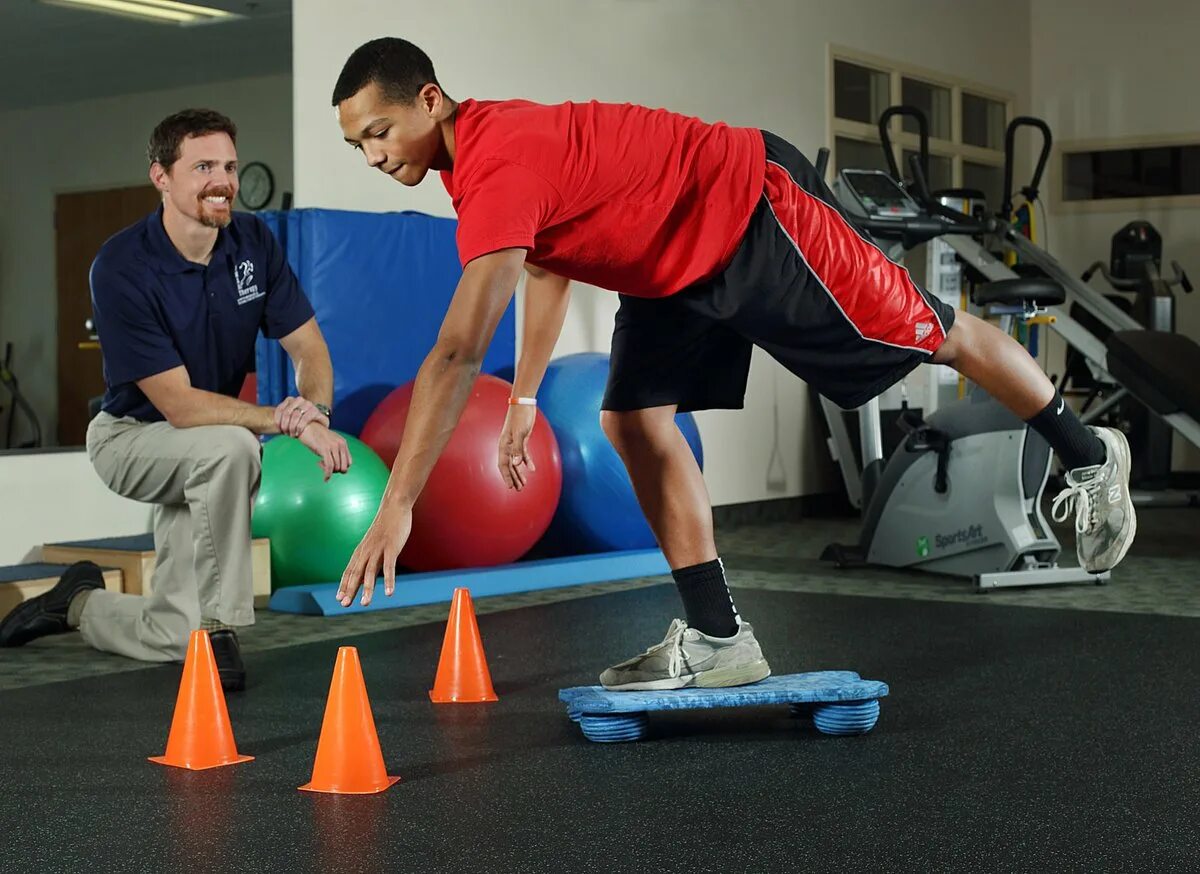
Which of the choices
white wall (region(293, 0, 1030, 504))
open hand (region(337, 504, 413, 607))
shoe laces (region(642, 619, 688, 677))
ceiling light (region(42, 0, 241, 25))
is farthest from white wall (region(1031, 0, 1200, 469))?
open hand (region(337, 504, 413, 607))

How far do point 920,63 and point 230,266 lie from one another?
6.08m

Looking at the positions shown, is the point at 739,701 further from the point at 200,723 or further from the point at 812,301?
the point at 200,723

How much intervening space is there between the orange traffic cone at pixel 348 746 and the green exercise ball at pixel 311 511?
2.26 m

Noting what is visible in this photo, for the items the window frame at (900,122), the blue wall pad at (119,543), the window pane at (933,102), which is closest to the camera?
the blue wall pad at (119,543)

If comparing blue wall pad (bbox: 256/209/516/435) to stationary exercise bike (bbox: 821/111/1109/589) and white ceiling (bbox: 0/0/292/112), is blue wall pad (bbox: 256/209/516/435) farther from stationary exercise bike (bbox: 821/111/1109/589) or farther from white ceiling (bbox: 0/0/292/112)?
stationary exercise bike (bbox: 821/111/1109/589)

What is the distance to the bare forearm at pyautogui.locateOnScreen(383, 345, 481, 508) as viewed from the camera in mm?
2164

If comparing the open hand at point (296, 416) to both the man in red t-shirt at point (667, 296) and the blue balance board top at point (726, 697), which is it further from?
the blue balance board top at point (726, 697)

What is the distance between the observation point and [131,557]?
461 centimetres

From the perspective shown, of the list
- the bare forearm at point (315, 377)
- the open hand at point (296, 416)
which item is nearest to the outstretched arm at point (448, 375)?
the open hand at point (296, 416)

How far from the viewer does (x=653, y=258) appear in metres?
2.59

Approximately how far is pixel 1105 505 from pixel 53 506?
3.59 meters

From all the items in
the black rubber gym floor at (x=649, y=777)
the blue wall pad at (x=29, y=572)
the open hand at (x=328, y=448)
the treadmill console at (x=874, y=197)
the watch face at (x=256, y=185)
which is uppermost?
the watch face at (x=256, y=185)

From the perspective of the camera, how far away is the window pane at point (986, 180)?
9.30m

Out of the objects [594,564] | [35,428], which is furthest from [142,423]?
[35,428]
